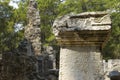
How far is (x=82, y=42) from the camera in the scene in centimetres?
346

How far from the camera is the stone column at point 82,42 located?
3391 millimetres

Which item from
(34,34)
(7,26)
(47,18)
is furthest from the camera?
(47,18)

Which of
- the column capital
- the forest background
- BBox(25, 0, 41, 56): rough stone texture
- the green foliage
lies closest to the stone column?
the column capital

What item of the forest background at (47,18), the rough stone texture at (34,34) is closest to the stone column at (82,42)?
the rough stone texture at (34,34)

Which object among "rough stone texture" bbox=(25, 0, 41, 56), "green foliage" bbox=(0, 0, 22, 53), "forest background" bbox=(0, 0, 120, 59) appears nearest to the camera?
"rough stone texture" bbox=(25, 0, 41, 56)

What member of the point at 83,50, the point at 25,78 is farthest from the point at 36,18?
the point at 83,50

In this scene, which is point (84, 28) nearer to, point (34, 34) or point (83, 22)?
point (83, 22)

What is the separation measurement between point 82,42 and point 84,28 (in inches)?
6.1

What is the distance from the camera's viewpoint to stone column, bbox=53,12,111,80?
339 cm

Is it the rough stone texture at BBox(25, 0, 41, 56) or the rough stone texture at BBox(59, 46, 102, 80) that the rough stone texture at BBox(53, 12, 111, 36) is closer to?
the rough stone texture at BBox(59, 46, 102, 80)

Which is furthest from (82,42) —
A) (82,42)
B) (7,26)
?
(7,26)

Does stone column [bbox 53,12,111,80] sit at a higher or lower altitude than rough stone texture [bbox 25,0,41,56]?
higher

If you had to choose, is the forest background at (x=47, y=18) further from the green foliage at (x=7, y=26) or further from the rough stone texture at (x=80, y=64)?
the rough stone texture at (x=80, y=64)

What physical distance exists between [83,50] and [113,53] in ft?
105
